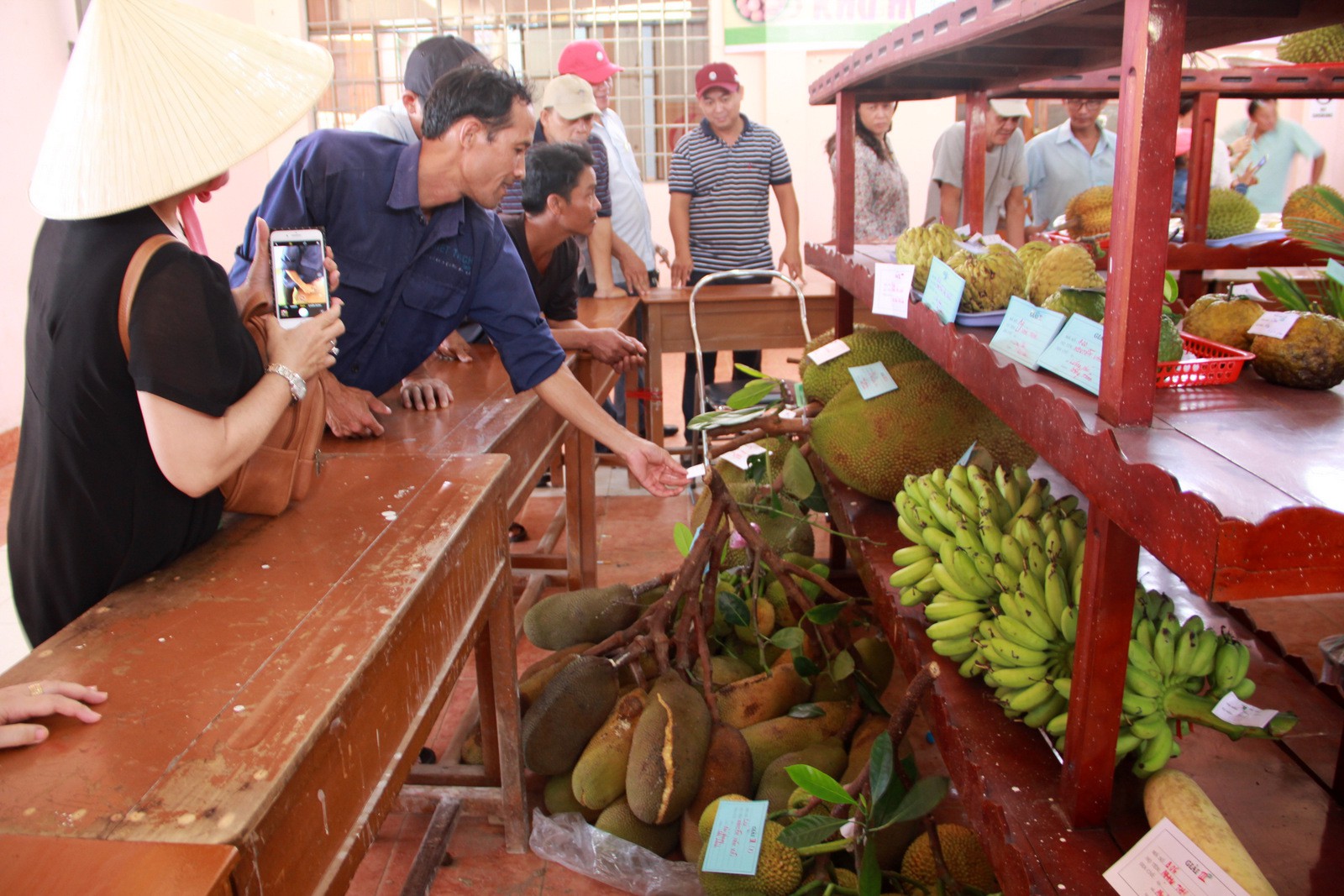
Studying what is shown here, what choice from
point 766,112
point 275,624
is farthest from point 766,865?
point 766,112

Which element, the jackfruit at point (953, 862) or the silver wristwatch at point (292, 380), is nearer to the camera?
the silver wristwatch at point (292, 380)

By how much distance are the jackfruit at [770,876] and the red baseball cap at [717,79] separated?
3805 millimetres

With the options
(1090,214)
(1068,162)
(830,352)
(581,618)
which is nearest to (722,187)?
(1068,162)

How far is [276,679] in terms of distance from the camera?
1.02 metres

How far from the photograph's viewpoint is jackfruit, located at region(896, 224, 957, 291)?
5.60ft

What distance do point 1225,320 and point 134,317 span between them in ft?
4.58

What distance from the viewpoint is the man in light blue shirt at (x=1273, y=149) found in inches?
227

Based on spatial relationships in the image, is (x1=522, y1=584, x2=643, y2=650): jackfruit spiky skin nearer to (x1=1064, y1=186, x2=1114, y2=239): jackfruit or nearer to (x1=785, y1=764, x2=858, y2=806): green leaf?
(x1=785, y1=764, x2=858, y2=806): green leaf

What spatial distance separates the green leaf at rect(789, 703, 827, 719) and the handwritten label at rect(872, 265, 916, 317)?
797 mm

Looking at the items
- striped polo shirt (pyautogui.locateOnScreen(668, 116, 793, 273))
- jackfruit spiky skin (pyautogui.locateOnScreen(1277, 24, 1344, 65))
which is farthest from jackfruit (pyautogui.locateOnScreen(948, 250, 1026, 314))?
striped polo shirt (pyautogui.locateOnScreen(668, 116, 793, 273))

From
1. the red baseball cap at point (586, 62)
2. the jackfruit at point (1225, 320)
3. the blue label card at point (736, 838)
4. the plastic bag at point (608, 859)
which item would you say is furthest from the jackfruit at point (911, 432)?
the red baseball cap at point (586, 62)

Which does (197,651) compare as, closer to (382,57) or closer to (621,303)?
(621,303)

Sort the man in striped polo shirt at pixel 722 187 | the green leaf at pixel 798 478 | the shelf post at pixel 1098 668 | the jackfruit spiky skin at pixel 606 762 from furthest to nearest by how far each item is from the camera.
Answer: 1. the man in striped polo shirt at pixel 722 187
2. the green leaf at pixel 798 478
3. the jackfruit spiky skin at pixel 606 762
4. the shelf post at pixel 1098 668

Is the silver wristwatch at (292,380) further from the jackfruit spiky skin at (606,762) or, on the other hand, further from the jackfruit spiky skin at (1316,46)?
the jackfruit spiky skin at (1316,46)
